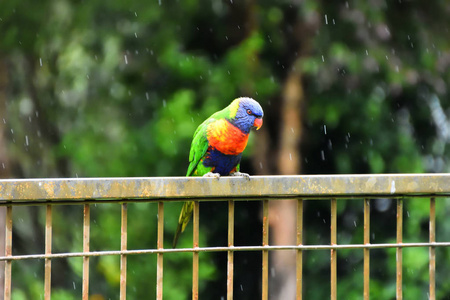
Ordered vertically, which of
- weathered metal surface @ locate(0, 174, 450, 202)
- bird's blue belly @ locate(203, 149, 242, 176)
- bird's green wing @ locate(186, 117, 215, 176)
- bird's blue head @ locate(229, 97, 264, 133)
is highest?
bird's blue head @ locate(229, 97, 264, 133)

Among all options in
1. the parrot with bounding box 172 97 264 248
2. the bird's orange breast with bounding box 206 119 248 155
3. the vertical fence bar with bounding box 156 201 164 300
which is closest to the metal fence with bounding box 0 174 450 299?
the vertical fence bar with bounding box 156 201 164 300

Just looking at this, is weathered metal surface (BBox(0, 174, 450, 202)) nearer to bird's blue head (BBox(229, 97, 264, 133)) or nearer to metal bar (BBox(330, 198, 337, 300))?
metal bar (BBox(330, 198, 337, 300))

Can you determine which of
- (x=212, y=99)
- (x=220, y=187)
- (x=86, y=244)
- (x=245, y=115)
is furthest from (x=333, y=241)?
(x=212, y=99)

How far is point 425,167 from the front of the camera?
600 centimetres

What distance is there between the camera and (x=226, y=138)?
12.6 ft

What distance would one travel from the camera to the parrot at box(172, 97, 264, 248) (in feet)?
12.4

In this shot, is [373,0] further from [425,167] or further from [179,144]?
[179,144]

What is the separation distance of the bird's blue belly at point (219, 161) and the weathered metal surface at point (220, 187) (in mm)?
1888

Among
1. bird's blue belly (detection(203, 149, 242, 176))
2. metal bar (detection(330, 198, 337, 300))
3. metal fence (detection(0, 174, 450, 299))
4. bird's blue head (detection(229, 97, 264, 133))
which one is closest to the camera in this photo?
metal fence (detection(0, 174, 450, 299))

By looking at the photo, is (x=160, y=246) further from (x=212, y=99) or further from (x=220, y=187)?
(x=212, y=99)

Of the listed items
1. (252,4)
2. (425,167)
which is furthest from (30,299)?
(425,167)

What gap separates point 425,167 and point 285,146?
1242 mm

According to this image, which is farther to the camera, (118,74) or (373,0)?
(118,74)

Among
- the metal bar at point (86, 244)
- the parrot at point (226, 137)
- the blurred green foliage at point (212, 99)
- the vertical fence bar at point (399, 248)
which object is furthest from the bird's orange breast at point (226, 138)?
the metal bar at point (86, 244)
